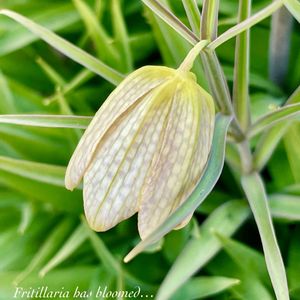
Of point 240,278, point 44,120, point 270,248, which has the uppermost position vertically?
point 44,120

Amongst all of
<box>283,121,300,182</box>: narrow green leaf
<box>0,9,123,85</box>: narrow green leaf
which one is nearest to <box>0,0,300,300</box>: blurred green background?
<box>283,121,300,182</box>: narrow green leaf

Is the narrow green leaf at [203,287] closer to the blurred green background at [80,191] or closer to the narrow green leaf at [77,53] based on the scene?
the blurred green background at [80,191]

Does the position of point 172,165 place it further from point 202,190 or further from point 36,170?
point 36,170

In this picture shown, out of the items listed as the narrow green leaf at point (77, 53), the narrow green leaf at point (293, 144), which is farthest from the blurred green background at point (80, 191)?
the narrow green leaf at point (77, 53)

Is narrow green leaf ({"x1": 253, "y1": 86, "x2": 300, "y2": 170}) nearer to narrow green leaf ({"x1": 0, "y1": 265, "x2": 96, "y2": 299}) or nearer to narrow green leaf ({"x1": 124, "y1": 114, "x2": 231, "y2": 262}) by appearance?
narrow green leaf ({"x1": 124, "y1": 114, "x2": 231, "y2": 262})

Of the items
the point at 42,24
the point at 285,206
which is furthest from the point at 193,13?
the point at 42,24

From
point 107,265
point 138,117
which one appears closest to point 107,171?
point 138,117
